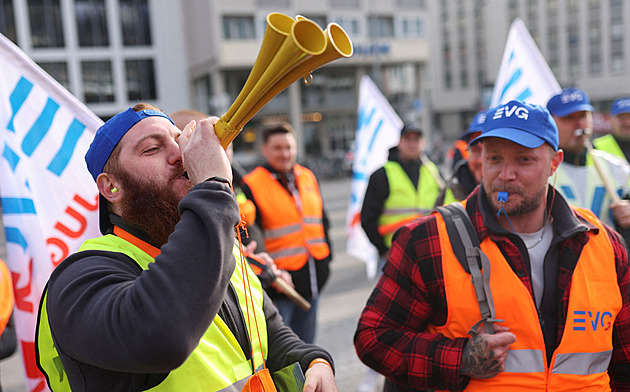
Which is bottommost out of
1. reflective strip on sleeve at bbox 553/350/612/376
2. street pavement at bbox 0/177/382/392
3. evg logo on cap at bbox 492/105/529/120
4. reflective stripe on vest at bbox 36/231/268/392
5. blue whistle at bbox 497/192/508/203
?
street pavement at bbox 0/177/382/392

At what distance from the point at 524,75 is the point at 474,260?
2686 mm

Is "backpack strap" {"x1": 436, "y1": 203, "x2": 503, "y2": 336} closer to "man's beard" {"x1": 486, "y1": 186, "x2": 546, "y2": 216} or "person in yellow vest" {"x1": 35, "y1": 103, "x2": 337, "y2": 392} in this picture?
"man's beard" {"x1": 486, "y1": 186, "x2": 546, "y2": 216}

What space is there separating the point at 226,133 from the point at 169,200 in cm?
31

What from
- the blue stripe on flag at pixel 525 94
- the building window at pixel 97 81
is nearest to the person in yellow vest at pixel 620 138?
the blue stripe on flag at pixel 525 94

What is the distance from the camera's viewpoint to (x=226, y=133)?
1336 millimetres

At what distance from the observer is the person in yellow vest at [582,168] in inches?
128

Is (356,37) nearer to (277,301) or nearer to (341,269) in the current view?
(341,269)

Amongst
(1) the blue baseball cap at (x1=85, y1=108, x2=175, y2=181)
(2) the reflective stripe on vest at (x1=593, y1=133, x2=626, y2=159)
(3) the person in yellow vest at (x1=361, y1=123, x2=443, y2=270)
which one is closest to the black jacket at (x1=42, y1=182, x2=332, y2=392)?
(1) the blue baseball cap at (x1=85, y1=108, x2=175, y2=181)

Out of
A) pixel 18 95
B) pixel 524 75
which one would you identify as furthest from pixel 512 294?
pixel 524 75

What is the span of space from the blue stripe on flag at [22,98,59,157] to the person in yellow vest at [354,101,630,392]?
1.58 metres

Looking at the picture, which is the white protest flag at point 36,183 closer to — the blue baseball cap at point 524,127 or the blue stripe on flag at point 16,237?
the blue stripe on flag at point 16,237

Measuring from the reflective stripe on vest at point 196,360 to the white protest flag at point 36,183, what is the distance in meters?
0.68

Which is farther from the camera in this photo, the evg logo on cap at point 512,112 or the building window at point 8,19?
the building window at point 8,19

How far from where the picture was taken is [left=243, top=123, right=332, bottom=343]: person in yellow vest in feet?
13.3
